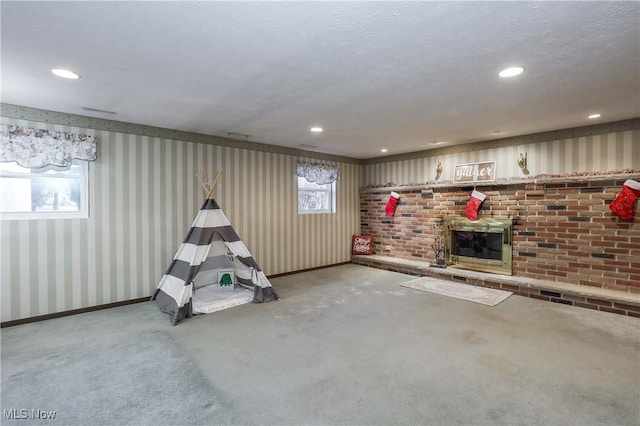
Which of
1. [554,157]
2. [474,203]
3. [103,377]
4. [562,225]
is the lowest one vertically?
[103,377]

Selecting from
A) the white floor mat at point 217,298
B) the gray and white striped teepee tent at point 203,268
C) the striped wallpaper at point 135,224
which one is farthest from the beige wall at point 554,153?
the white floor mat at point 217,298

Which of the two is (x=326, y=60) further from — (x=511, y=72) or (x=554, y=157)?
(x=554, y=157)

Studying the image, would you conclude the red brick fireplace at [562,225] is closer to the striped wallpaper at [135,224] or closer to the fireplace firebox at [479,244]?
the fireplace firebox at [479,244]

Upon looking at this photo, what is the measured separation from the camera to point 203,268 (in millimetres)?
4629

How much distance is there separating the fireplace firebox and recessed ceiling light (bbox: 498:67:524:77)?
2.85 meters

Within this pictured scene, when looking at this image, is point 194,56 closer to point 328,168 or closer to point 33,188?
point 33,188

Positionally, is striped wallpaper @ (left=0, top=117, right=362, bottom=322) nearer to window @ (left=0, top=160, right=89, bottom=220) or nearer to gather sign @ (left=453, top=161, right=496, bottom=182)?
window @ (left=0, top=160, right=89, bottom=220)

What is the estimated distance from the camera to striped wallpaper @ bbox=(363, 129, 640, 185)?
3.90 metres

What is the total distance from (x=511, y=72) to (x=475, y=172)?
2922mm

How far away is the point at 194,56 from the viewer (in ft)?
7.22

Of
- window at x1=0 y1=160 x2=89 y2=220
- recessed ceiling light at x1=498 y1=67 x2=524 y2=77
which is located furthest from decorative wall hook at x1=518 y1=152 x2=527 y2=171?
window at x1=0 y1=160 x2=89 y2=220

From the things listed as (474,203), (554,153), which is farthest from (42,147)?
(554,153)

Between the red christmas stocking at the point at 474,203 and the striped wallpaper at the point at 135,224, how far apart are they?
293cm

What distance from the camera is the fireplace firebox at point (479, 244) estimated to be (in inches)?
189
